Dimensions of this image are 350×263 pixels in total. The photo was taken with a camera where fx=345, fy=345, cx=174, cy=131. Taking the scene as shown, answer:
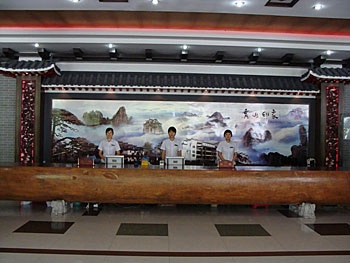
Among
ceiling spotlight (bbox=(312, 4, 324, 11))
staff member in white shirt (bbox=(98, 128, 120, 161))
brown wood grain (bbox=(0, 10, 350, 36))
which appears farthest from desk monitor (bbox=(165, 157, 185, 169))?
ceiling spotlight (bbox=(312, 4, 324, 11))

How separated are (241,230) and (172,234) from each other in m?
0.96

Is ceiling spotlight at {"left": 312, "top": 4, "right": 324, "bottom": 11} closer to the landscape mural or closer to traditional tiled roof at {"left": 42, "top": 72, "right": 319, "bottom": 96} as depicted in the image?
traditional tiled roof at {"left": 42, "top": 72, "right": 319, "bottom": 96}

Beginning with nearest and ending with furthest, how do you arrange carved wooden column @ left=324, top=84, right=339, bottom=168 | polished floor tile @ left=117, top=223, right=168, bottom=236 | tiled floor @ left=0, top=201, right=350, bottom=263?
tiled floor @ left=0, top=201, right=350, bottom=263 → polished floor tile @ left=117, top=223, right=168, bottom=236 → carved wooden column @ left=324, top=84, right=339, bottom=168

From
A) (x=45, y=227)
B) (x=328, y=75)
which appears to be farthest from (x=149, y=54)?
(x=45, y=227)

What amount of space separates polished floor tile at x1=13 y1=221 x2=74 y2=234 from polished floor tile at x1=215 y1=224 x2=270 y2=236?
207cm

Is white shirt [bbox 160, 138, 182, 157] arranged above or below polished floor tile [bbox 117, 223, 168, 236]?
above

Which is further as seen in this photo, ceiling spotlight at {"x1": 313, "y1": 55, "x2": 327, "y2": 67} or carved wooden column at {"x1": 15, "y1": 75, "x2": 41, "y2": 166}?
carved wooden column at {"x1": 15, "y1": 75, "x2": 41, "y2": 166}

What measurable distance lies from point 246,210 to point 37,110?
483cm

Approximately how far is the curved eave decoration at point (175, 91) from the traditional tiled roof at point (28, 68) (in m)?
A: 0.49

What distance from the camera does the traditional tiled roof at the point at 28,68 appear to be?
6.98m

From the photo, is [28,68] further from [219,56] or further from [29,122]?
[219,56]

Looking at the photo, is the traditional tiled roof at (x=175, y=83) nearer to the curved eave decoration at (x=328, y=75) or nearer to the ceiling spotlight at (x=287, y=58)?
the curved eave decoration at (x=328, y=75)

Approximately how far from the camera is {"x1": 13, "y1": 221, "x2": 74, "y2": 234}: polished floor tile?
14.6ft

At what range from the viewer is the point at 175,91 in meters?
7.59
